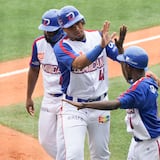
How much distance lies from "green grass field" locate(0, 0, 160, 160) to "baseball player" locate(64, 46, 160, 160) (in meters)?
2.71

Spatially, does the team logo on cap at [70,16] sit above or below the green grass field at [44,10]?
above

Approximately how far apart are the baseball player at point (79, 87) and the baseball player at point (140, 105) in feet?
1.47

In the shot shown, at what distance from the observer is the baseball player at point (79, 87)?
5.73 m

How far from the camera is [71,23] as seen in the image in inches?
224

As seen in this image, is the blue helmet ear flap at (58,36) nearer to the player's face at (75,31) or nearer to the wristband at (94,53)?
the player's face at (75,31)

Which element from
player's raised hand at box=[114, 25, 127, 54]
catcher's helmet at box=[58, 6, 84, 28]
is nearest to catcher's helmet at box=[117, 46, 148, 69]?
player's raised hand at box=[114, 25, 127, 54]

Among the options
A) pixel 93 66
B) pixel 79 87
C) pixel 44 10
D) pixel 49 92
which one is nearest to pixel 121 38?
pixel 93 66

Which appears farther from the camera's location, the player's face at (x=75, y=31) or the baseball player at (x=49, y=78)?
the baseball player at (x=49, y=78)

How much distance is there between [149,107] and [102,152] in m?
0.98

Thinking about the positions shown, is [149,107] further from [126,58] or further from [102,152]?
[102,152]

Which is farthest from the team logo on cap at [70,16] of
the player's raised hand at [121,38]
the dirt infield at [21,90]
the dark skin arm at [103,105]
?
the dirt infield at [21,90]

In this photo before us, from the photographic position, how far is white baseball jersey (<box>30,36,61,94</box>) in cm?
637

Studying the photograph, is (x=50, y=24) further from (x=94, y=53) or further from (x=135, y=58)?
(x=135, y=58)

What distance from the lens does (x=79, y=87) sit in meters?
5.84
